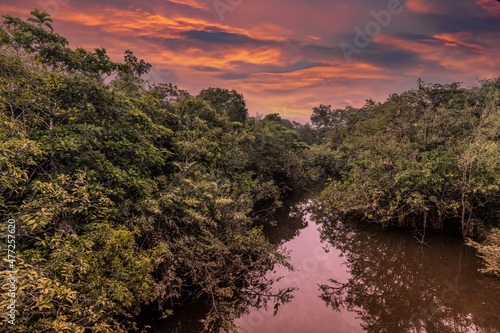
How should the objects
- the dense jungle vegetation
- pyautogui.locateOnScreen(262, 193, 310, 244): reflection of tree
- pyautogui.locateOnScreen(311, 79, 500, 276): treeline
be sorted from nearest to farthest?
1. the dense jungle vegetation
2. pyautogui.locateOnScreen(311, 79, 500, 276): treeline
3. pyautogui.locateOnScreen(262, 193, 310, 244): reflection of tree

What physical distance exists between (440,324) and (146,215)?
32.3ft

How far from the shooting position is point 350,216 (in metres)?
15.4

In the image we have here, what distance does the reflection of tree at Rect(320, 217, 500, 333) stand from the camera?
6.66 meters

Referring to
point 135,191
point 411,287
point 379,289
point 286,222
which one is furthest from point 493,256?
point 135,191

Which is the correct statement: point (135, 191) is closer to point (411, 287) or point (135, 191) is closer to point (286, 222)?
point (411, 287)

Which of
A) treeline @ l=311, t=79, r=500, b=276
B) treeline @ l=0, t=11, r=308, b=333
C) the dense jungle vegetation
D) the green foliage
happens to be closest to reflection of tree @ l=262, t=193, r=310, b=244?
the dense jungle vegetation

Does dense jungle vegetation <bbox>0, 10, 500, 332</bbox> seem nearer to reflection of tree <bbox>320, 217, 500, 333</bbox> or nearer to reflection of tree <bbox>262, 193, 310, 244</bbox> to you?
reflection of tree <bbox>320, 217, 500, 333</bbox>

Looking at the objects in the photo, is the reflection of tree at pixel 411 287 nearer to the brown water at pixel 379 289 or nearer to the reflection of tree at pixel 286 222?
the brown water at pixel 379 289

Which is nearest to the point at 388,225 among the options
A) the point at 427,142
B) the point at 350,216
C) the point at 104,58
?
the point at 350,216

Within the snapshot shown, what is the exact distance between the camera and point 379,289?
27.1 feet

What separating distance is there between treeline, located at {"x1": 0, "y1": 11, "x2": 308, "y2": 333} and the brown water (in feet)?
4.30

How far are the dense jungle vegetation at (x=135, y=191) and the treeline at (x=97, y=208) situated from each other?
5 centimetres

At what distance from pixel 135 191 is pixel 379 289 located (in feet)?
31.9

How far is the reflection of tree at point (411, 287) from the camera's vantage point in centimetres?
666
